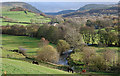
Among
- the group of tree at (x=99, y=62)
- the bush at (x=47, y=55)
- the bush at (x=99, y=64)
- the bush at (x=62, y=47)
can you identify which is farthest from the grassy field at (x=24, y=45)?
the bush at (x=99, y=64)

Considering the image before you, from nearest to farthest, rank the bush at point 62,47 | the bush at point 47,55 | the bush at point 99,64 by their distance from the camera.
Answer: the bush at point 99,64 → the bush at point 47,55 → the bush at point 62,47

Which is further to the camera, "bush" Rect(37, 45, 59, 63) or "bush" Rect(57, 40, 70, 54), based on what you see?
"bush" Rect(57, 40, 70, 54)

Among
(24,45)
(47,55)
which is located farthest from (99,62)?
(24,45)

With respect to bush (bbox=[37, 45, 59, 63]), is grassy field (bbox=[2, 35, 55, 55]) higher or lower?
lower

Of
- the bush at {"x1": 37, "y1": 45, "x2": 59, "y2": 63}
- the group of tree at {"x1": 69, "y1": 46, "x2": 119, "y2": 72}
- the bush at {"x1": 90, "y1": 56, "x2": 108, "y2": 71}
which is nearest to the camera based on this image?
the bush at {"x1": 90, "y1": 56, "x2": 108, "y2": 71}

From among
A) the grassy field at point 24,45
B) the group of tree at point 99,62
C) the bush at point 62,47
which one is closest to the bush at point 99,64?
the group of tree at point 99,62

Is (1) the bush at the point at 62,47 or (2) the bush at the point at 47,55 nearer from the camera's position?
(2) the bush at the point at 47,55

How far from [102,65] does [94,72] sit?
8.43ft

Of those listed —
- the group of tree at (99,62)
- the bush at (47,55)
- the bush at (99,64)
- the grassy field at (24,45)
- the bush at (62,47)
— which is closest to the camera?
the bush at (99,64)

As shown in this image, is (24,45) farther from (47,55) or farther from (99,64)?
(99,64)

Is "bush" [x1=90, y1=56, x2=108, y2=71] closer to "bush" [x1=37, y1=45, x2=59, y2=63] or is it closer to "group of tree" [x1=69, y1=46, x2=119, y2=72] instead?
"group of tree" [x1=69, y1=46, x2=119, y2=72]

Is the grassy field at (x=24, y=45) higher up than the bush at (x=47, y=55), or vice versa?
the bush at (x=47, y=55)

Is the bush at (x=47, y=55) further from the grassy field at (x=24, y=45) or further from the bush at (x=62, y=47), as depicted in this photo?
the grassy field at (x=24, y=45)

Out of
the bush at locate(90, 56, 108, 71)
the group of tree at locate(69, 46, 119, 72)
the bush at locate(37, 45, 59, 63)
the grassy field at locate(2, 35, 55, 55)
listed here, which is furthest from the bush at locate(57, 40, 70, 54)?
the bush at locate(90, 56, 108, 71)
